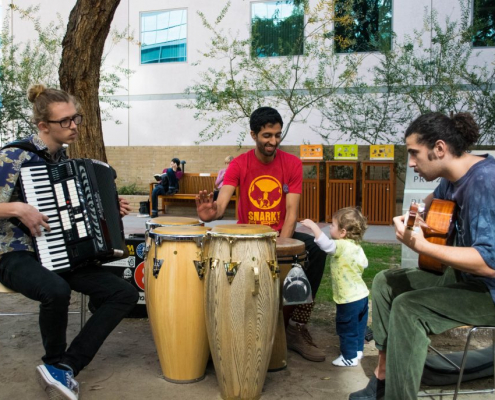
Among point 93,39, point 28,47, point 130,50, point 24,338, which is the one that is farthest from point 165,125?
point 24,338

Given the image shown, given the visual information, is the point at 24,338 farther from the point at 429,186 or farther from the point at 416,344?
the point at 429,186

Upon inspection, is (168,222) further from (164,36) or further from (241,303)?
(164,36)

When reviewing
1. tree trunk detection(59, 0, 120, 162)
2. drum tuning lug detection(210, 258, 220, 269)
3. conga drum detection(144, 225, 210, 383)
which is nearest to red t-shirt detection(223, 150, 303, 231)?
conga drum detection(144, 225, 210, 383)

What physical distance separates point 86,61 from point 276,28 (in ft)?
30.4

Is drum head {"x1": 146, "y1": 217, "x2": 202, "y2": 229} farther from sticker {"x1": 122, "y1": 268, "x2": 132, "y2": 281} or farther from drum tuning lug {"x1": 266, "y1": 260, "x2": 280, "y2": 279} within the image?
sticker {"x1": 122, "y1": 268, "x2": 132, "y2": 281}

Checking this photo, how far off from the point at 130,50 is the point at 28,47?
A: 112 inches

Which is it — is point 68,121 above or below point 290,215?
above

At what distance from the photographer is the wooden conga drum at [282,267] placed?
11.4 feet

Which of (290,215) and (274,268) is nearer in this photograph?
(274,268)

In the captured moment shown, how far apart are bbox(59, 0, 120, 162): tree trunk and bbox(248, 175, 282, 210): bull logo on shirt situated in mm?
1910

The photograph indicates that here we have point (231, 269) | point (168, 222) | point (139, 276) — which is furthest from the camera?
point (139, 276)

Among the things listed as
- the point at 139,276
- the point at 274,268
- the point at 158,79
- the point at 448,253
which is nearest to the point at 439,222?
the point at 448,253

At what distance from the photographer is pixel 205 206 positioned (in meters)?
3.98

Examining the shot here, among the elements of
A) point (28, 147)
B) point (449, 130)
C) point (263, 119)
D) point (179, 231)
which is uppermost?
point (263, 119)
